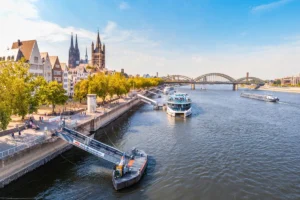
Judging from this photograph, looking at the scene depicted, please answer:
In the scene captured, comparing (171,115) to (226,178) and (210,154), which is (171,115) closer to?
(210,154)

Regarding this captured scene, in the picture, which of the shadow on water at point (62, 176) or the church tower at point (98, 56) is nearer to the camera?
the shadow on water at point (62, 176)

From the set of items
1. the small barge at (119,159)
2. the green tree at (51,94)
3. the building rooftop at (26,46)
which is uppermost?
the building rooftop at (26,46)

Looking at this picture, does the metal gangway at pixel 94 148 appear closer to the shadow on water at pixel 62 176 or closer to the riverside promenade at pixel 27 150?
the shadow on water at pixel 62 176

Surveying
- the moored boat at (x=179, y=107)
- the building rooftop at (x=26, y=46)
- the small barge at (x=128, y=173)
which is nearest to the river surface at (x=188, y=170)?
the small barge at (x=128, y=173)

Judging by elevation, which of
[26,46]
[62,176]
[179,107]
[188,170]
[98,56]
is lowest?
[188,170]

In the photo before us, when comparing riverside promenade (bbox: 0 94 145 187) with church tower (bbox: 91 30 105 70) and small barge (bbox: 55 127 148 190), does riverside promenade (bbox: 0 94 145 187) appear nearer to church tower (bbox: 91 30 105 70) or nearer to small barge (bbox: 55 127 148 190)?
small barge (bbox: 55 127 148 190)

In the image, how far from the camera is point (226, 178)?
997 inches

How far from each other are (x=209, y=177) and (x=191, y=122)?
31.6 m

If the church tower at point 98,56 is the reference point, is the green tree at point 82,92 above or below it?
below

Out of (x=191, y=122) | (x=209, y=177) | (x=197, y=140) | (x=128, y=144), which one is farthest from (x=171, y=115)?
(x=209, y=177)

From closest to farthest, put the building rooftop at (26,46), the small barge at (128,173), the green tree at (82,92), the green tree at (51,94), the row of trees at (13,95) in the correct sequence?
the small barge at (128,173)
the row of trees at (13,95)
the green tree at (51,94)
the building rooftop at (26,46)
the green tree at (82,92)

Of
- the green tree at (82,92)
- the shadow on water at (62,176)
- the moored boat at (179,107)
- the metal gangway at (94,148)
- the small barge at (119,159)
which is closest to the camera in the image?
the shadow on water at (62,176)

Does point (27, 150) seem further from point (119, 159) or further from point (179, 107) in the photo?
point (179, 107)

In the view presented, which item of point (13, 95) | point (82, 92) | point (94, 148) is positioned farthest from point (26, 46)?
point (94, 148)
